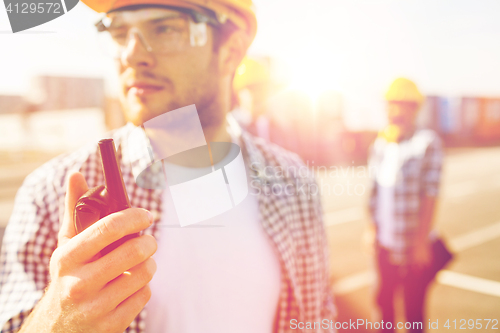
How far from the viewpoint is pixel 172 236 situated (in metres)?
1.02

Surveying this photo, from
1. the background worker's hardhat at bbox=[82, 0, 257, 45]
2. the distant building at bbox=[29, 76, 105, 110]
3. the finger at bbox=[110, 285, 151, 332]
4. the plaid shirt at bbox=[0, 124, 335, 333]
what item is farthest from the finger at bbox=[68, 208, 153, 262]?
the distant building at bbox=[29, 76, 105, 110]

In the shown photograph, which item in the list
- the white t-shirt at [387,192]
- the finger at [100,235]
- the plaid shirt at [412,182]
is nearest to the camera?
the finger at [100,235]

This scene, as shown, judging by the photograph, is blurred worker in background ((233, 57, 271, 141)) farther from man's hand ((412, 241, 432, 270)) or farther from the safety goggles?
the safety goggles

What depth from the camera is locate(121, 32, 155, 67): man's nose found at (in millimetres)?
940

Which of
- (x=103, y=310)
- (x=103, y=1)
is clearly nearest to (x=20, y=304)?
(x=103, y=310)

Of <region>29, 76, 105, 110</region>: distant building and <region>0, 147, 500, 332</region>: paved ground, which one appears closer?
<region>0, 147, 500, 332</region>: paved ground

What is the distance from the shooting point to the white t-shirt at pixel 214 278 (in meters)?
0.96

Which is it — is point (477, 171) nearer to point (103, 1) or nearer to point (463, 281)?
point (463, 281)

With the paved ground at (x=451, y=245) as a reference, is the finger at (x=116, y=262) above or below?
above

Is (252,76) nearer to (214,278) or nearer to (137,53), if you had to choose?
(137,53)

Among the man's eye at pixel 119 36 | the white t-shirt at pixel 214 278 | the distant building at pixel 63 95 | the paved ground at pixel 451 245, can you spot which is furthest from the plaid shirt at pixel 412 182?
the distant building at pixel 63 95

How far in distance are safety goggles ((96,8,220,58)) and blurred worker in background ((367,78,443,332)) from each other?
217 cm

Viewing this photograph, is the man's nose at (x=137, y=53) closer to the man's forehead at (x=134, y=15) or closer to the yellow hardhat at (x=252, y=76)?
the man's forehead at (x=134, y=15)

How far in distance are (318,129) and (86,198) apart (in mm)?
11129
